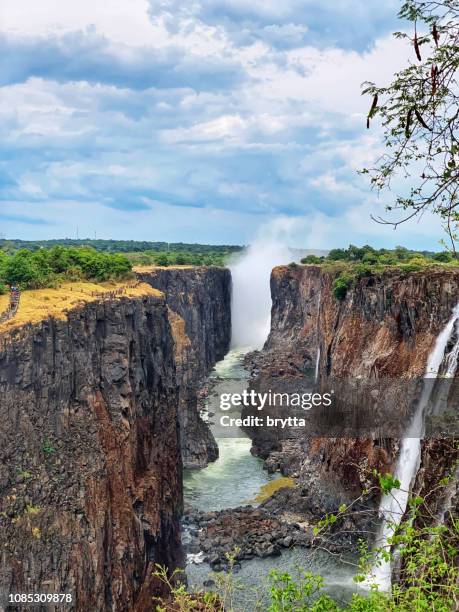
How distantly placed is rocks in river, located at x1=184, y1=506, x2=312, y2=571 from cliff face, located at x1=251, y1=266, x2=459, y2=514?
3.70 m

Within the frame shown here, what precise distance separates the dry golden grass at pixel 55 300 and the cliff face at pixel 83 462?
40 cm

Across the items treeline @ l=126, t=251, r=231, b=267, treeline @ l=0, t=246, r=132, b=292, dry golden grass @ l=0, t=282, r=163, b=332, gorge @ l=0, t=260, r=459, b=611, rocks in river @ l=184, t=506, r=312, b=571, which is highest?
treeline @ l=126, t=251, r=231, b=267

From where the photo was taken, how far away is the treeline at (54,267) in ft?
99.6

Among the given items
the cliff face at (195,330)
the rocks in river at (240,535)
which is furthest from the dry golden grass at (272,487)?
the cliff face at (195,330)

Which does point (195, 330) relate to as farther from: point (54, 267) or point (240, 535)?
point (54, 267)

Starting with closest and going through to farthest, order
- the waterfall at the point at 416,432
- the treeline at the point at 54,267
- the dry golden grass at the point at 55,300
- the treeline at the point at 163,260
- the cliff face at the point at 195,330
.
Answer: the dry golden grass at the point at 55,300 < the waterfall at the point at 416,432 < the treeline at the point at 54,267 < the cliff face at the point at 195,330 < the treeline at the point at 163,260

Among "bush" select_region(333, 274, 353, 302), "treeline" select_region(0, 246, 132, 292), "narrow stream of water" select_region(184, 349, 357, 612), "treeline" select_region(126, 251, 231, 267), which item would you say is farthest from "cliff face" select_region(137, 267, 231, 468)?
"treeline" select_region(0, 246, 132, 292)

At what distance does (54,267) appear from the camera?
35594mm

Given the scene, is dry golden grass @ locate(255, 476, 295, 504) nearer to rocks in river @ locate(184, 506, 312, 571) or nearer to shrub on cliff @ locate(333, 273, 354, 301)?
rocks in river @ locate(184, 506, 312, 571)

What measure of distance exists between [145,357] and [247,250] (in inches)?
3911

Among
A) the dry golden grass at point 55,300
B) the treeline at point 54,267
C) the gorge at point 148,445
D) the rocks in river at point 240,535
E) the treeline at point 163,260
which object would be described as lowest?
the rocks in river at point 240,535

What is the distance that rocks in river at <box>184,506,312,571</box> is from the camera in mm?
36875

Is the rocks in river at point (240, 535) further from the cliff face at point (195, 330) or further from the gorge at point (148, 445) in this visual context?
the cliff face at point (195, 330)

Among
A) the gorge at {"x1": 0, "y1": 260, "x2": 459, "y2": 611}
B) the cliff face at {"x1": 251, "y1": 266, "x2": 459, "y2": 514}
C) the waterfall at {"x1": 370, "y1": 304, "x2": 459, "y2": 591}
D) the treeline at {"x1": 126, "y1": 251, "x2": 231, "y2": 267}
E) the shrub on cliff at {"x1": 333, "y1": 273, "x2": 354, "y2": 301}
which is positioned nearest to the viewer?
the gorge at {"x1": 0, "y1": 260, "x2": 459, "y2": 611}
